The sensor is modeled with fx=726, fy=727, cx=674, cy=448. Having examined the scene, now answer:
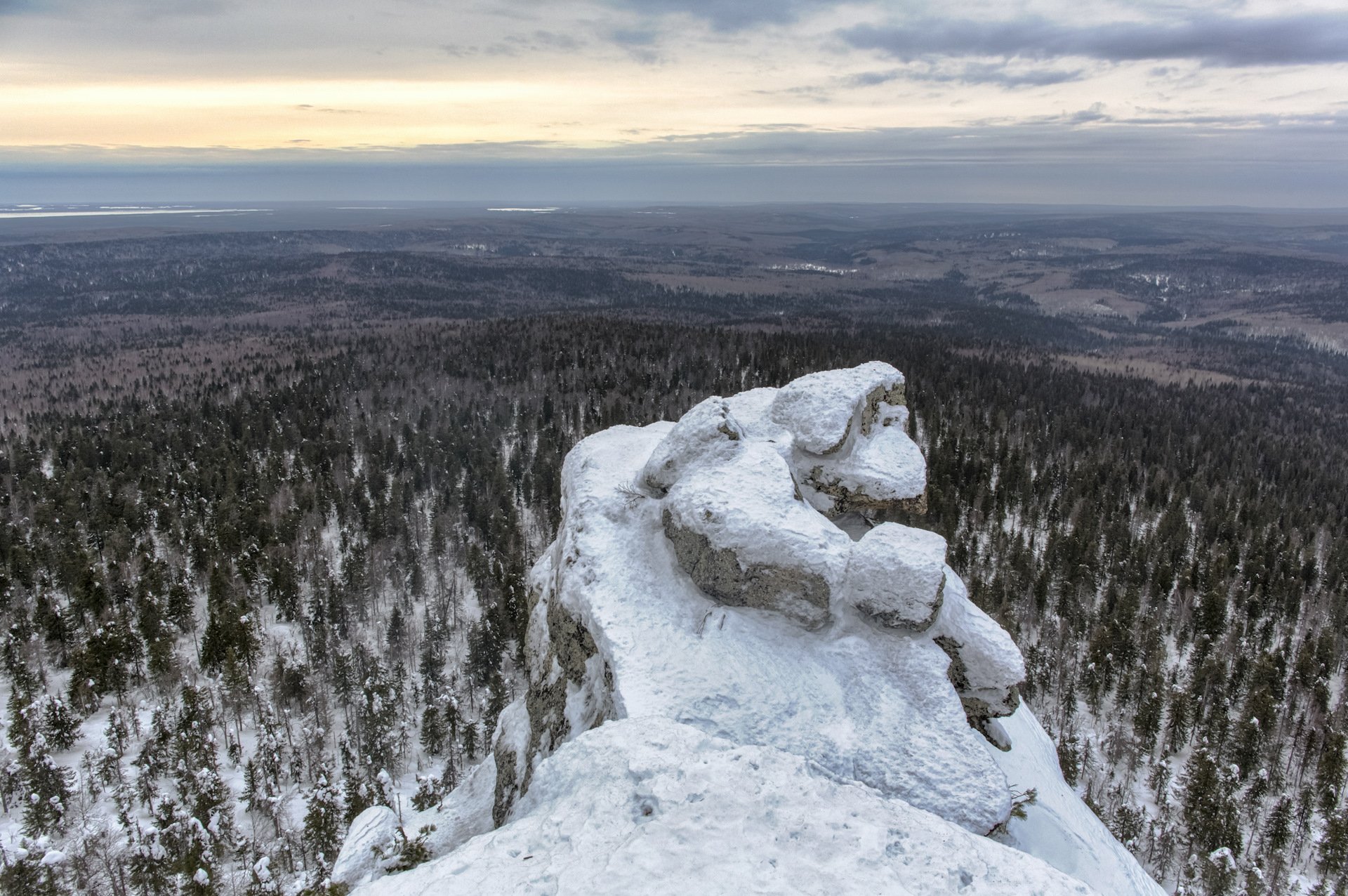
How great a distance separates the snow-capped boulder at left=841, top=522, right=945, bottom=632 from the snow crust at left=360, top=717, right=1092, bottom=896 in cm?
777

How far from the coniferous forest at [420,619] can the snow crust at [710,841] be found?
29.8ft

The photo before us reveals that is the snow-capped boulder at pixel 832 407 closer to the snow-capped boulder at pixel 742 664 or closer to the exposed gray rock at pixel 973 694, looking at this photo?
the snow-capped boulder at pixel 742 664

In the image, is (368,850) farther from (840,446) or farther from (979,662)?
(840,446)

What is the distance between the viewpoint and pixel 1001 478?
11825 cm

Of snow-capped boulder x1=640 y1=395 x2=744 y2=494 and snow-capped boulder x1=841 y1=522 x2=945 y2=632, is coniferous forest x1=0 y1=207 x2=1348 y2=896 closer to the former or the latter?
snow-capped boulder x1=640 y1=395 x2=744 y2=494

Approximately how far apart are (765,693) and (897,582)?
20.3 ft

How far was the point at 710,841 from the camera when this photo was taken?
16.0 m

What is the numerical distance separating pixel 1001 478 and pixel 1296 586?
38.9 meters

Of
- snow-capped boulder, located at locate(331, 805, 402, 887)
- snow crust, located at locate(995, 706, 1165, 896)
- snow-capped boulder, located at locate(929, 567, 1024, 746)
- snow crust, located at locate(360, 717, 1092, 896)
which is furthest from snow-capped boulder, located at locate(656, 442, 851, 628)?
snow-capped boulder, located at locate(331, 805, 402, 887)

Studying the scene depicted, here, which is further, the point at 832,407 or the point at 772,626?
the point at 832,407

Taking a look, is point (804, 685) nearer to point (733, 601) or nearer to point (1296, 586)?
point (733, 601)

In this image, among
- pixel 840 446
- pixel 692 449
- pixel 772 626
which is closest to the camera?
pixel 772 626

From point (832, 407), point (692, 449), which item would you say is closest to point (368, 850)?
point (692, 449)

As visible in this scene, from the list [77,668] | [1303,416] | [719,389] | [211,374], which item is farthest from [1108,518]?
[211,374]
